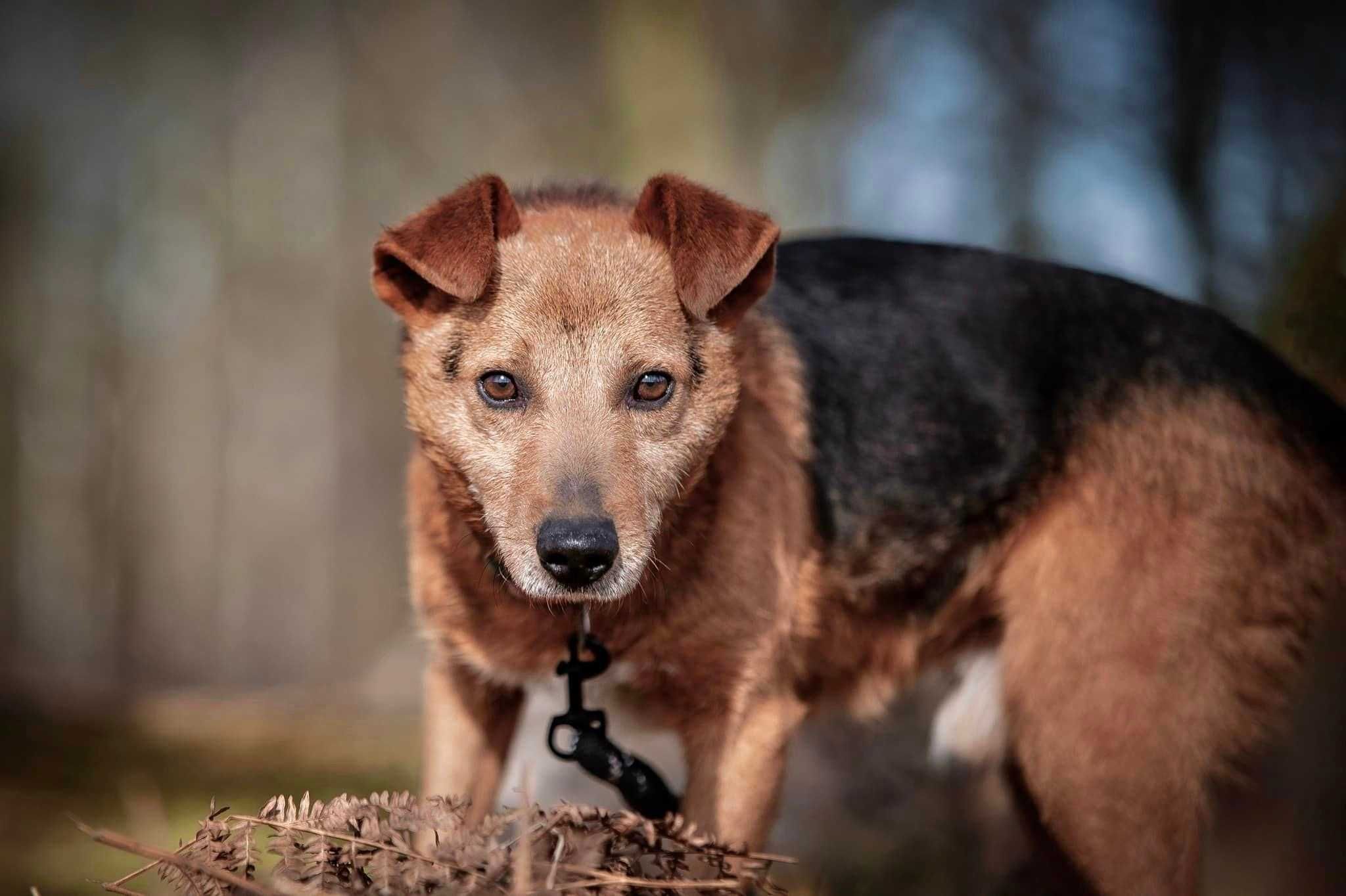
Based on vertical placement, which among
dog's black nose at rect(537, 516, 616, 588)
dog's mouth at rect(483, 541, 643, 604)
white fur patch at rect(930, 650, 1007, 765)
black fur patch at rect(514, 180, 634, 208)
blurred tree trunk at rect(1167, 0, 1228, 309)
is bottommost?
white fur patch at rect(930, 650, 1007, 765)

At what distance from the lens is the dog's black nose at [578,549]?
2709 mm

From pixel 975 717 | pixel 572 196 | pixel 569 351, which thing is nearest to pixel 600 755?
pixel 569 351

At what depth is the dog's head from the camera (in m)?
2.88

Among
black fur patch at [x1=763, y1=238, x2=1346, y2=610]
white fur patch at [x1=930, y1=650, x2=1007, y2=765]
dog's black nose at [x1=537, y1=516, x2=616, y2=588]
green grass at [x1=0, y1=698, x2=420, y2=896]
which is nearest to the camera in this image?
dog's black nose at [x1=537, y1=516, x2=616, y2=588]

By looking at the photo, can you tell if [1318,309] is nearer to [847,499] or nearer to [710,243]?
[847,499]

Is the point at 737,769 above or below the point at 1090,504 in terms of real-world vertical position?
below

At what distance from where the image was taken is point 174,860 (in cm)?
213

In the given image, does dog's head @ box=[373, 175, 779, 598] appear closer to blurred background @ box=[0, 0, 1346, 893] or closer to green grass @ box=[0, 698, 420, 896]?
green grass @ box=[0, 698, 420, 896]

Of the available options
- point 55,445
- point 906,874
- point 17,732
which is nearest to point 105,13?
point 55,445

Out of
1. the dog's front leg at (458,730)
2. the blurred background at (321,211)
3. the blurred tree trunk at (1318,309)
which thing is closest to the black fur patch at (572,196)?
the dog's front leg at (458,730)

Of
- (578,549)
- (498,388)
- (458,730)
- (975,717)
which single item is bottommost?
(975,717)

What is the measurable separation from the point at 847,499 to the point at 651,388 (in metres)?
1.05

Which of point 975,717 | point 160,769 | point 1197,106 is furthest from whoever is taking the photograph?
point 160,769

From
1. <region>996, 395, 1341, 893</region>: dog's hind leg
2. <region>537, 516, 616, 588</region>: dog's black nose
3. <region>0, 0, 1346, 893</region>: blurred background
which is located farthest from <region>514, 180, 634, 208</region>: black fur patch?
<region>0, 0, 1346, 893</region>: blurred background
